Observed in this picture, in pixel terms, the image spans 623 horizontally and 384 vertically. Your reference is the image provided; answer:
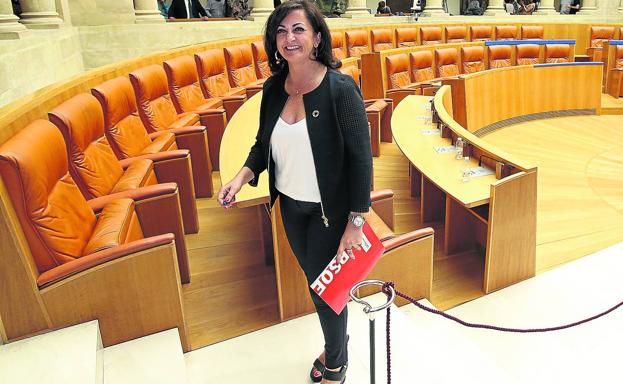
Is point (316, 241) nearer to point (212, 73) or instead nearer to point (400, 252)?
point (400, 252)

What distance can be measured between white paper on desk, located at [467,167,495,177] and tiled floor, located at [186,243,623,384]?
539 millimetres

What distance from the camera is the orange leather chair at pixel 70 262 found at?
1.30 meters

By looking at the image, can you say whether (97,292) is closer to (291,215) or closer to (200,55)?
(291,215)

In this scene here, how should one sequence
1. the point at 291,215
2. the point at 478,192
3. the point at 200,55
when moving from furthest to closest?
the point at 200,55 → the point at 478,192 → the point at 291,215

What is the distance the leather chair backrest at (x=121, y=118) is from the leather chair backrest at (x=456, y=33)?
5400mm

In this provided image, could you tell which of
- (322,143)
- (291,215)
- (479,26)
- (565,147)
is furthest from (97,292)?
(479,26)

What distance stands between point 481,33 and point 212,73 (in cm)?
461

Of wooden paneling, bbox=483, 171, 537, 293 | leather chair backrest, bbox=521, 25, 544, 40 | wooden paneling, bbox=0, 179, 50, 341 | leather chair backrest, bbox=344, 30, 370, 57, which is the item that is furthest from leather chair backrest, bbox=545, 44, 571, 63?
Result: wooden paneling, bbox=0, 179, 50, 341

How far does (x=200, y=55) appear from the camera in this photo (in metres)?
3.72

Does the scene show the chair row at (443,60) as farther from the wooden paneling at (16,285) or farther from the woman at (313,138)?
the wooden paneling at (16,285)

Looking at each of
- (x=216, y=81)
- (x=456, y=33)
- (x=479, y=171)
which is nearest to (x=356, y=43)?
(x=456, y=33)

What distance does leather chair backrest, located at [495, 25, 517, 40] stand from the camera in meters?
7.01

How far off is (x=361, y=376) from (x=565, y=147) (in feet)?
11.5

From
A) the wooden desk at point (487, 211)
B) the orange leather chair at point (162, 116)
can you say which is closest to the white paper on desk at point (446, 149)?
the wooden desk at point (487, 211)
